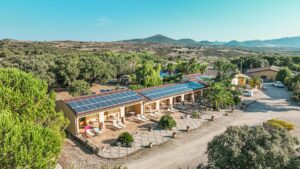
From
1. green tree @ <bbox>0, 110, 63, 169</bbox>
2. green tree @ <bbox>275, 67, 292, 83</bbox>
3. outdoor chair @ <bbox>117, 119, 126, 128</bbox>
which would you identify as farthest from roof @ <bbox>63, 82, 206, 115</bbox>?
green tree @ <bbox>275, 67, 292, 83</bbox>

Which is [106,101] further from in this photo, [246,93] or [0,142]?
[246,93]

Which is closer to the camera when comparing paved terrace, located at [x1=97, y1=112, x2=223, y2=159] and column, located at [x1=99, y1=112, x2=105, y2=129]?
paved terrace, located at [x1=97, y1=112, x2=223, y2=159]

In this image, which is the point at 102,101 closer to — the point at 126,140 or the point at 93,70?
the point at 126,140

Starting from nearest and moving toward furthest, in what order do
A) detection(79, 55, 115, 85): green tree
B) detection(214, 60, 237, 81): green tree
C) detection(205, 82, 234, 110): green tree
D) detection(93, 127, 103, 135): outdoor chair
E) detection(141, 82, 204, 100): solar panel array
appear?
detection(93, 127, 103, 135): outdoor chair, detection(141, 82, 204, 100): solar panel array, detection(205, 82, 234, 110): green tree, detection(214, 60, 237, 81): green tree, detection(79, 55, 115, 85): green tree

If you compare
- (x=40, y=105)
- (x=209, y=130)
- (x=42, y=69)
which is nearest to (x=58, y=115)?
(x=40, y=105)

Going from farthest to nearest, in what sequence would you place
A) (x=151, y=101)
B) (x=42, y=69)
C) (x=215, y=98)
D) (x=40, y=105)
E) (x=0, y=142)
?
(x=42, y=69), (x=215, y=98), (x=151, y=101), (x=40, y=105), (x=0, y=142)

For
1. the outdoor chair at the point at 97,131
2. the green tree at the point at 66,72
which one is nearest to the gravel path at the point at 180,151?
the outdoor chair at the point at 97,131

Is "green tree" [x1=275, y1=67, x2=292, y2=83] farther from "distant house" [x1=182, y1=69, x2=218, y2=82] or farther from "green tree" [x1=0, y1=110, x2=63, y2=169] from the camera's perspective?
"green tree" [x1=0, y1=110, x2=63, y2=169]
